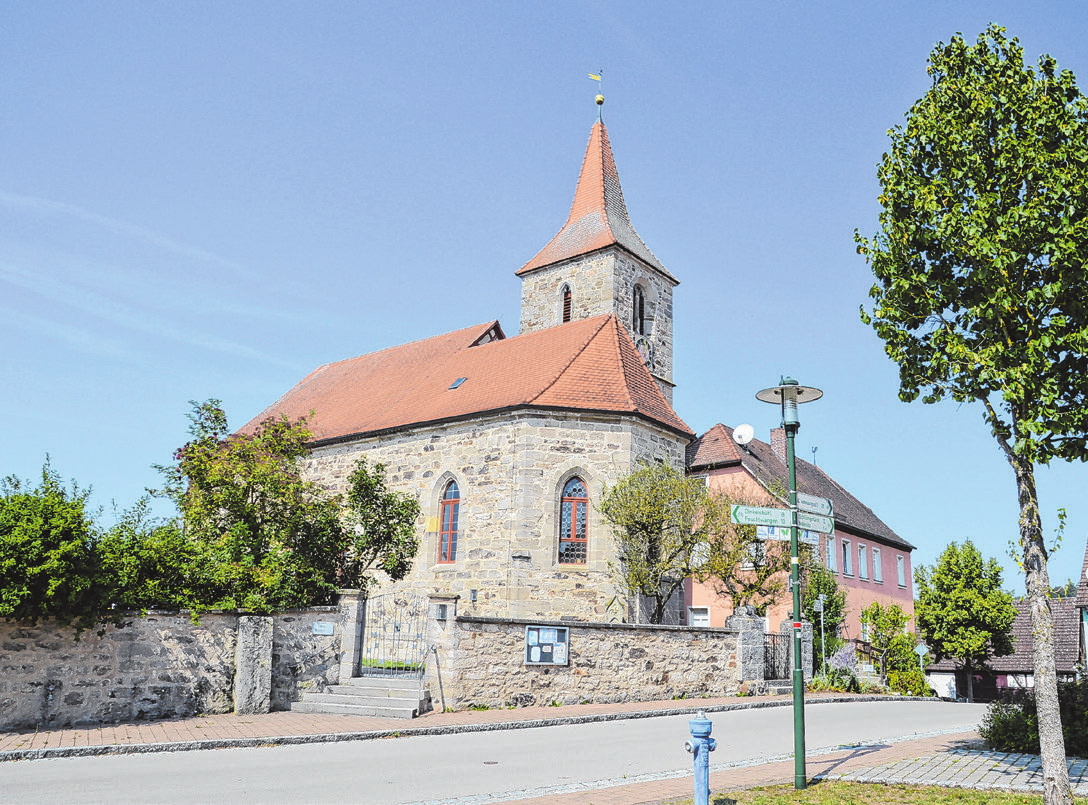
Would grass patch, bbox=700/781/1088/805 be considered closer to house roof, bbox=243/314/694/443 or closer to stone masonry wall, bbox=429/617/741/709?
stone masonry wall, bbox=429/617/741/709

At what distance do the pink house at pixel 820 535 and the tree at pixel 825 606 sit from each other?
104 cm

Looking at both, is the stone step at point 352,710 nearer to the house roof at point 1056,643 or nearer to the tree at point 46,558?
the tree at point 46,558

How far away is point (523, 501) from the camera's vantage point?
22.1m

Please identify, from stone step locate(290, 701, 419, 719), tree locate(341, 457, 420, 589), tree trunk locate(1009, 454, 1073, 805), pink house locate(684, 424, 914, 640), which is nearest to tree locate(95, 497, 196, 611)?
stone step locate(290, 701, 419, 719)

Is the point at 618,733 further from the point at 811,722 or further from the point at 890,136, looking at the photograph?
the point at 890,136

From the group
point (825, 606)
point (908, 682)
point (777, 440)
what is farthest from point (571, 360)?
point (777, 440)

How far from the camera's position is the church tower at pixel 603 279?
31344 mm

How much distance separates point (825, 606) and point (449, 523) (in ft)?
40.4

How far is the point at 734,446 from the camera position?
31781 mm

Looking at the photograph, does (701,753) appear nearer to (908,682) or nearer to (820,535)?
(908,682)

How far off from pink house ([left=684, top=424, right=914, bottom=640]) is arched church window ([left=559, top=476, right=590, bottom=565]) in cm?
520

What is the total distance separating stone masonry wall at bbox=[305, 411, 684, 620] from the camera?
854 inches

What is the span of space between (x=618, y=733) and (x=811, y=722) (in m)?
3.94

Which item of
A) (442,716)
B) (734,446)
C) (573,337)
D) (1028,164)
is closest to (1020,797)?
(1028,164)
